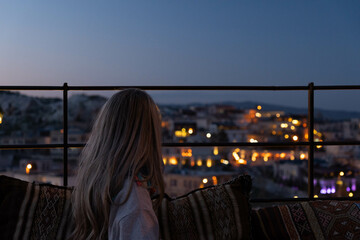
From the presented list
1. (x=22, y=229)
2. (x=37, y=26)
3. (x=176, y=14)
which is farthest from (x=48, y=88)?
(x=176, y=14)

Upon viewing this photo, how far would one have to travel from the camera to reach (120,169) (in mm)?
1299

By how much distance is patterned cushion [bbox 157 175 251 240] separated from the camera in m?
1.76

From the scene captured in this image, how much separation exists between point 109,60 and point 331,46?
77.2ft

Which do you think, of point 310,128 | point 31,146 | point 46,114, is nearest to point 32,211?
point 31,146

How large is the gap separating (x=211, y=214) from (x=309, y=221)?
1.41ft

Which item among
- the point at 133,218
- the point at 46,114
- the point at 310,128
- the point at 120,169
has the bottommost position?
the point at 133,218

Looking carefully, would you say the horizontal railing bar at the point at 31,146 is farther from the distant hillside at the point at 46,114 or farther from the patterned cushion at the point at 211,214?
the distant hillside at the point at 46,114

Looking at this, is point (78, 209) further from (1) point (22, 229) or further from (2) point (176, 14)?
(2) point (176, 14)

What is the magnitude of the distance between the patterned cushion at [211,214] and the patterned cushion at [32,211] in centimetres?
40

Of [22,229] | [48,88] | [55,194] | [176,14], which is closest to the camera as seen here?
[22,229]

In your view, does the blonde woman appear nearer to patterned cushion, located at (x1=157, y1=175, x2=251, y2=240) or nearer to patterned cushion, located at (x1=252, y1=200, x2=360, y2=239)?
patterned cushion, located at (x1=157, y1=175, x2=251, y2=240)

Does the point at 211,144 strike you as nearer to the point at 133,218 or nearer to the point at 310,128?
the point at 310,128

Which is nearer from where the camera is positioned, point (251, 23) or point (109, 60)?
point (109, 60)

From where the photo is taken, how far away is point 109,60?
33969 millimetres
